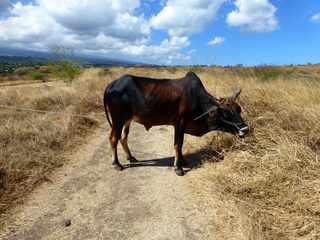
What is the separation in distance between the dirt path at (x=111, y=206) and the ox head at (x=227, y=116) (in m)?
1.10

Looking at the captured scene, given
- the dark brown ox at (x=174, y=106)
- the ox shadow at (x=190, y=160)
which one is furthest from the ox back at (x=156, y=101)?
the ox shadow at (x=190, y=160)

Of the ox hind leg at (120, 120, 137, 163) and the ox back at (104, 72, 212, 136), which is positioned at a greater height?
the ox back at (104, 72, 212, 136)

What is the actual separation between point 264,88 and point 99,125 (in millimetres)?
4979

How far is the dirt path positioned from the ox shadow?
2 centimetres

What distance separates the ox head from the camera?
682 centimetres

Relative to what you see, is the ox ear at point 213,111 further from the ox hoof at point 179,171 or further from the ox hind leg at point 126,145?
the ox hind leg at point 126,145

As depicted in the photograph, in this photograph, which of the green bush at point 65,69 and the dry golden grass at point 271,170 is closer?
the dry golden grass at point 271,170

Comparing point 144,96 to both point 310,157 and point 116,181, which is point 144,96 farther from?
point 310,157

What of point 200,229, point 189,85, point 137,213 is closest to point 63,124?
point 189,85

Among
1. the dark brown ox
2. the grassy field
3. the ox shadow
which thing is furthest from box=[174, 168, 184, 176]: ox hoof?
the grassy field

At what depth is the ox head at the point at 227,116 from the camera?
682cm

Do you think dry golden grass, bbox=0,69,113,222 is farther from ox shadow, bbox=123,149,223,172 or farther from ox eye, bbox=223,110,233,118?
ox eye, bbox=223,110,233,118

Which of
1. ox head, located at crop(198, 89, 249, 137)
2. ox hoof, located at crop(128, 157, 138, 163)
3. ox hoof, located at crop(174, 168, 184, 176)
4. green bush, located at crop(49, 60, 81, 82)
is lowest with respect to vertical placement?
green bush, located at crop(49, 60, 81, 82)

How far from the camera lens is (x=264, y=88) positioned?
29.0 feet
